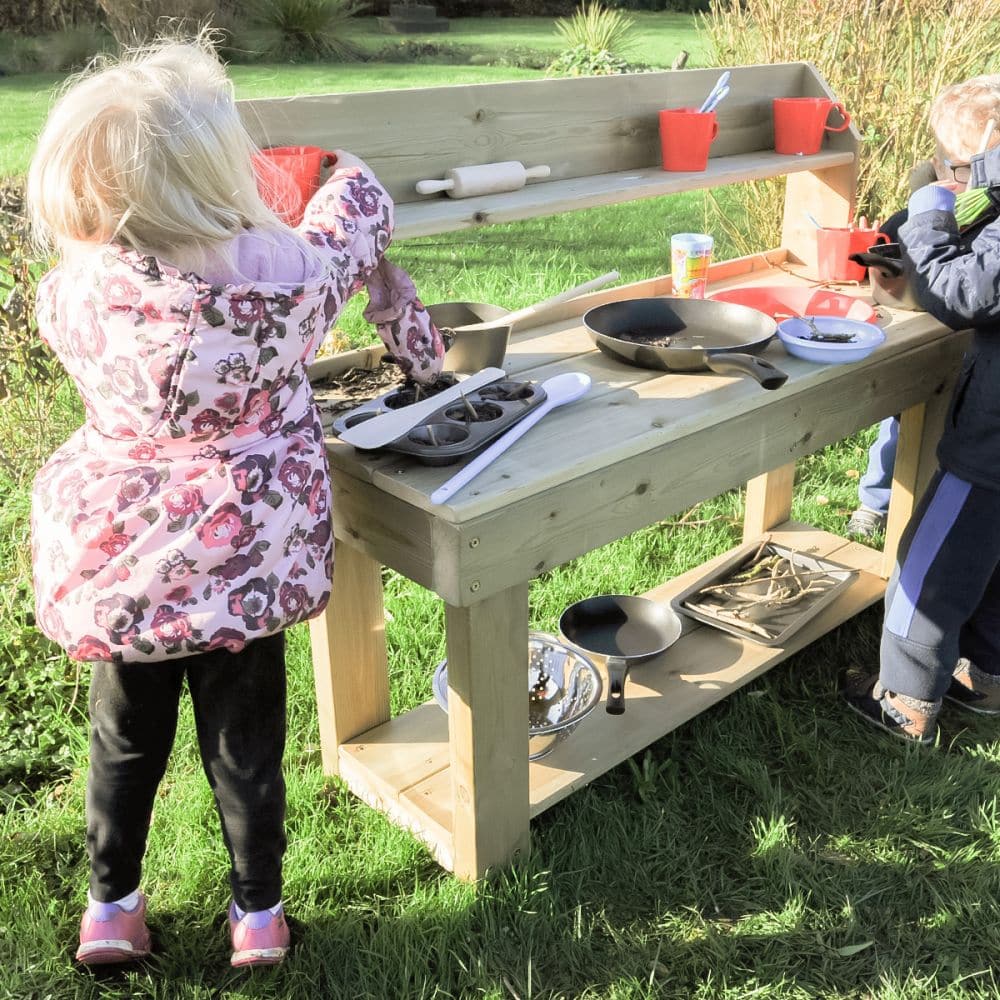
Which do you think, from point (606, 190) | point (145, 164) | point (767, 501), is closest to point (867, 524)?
point (767, 501)

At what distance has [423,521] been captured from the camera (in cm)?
176

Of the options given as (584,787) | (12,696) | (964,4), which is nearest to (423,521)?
(584,787)

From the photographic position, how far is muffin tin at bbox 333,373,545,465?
71.8 inches

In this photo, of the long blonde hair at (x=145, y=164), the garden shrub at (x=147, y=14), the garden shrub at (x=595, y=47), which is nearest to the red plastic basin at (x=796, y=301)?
the long blonde hair at (x=145, y=164)

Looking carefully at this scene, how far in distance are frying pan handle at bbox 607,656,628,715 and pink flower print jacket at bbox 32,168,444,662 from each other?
94 cm

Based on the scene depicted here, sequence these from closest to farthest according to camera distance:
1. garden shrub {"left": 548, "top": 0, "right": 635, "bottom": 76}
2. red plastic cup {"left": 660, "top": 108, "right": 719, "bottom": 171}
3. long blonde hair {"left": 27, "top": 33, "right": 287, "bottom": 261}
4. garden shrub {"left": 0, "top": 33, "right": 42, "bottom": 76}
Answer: long blonde hair {"left": 27, "top": 33, "right": 287, "bottom": 261}
red plastic cup {"left": 660, "top": 108, "right": 719, "bottom": 171}
garden shrub {"left": 548, "top": 0, "right": 635, "bottom": 76}
garden shrub {"left": 0, "top": 33, "right": 42, "bottom": 76}

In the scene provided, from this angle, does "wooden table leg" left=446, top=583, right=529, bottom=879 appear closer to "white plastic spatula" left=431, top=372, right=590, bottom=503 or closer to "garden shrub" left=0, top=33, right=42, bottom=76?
"white plastic spatula" left=431, top=372, right=590, bottom=503

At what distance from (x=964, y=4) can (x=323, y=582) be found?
413 centimetres

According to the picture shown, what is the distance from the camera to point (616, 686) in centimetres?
243

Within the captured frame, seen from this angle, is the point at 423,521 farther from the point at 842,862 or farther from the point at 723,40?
the point at 723,40

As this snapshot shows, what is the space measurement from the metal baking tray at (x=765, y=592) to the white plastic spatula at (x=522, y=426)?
3.24 ft

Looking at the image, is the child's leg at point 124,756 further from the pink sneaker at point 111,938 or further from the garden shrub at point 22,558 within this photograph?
the garden shrub at point 22,558

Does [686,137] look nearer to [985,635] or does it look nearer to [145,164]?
[985,635]

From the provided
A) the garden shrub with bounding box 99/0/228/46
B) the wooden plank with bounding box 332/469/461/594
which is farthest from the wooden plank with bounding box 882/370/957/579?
the garden shrub with bounding box 99/0/228/46
